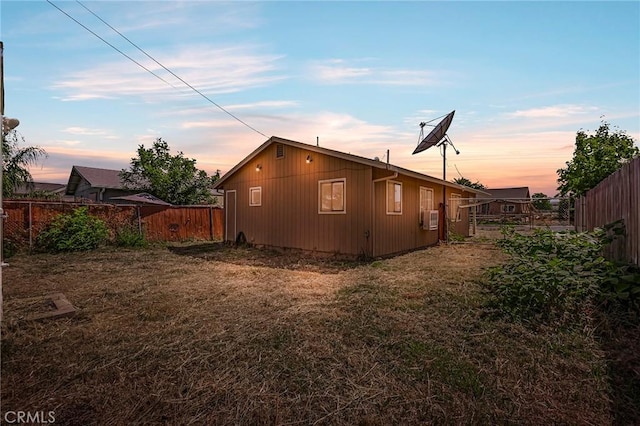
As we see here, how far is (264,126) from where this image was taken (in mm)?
12008

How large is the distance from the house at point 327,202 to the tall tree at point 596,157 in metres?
16.5

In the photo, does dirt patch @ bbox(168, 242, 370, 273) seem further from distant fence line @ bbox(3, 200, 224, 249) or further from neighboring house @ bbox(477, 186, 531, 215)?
neighboring house @ bbox(477, 186, 531, 215)

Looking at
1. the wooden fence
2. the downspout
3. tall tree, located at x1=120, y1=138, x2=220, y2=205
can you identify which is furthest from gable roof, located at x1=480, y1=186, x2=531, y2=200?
the wooden fence

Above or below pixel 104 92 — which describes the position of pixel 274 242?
below

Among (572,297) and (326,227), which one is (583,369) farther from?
(326,227)

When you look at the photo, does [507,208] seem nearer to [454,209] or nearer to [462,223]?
[462,223]

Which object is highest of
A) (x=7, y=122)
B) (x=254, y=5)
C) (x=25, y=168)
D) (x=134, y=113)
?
(x=254, y=5)

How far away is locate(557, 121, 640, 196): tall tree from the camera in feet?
69.5

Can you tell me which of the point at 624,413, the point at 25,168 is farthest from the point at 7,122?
the point at 25,168

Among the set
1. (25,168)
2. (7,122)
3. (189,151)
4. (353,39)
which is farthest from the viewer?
(189,151)

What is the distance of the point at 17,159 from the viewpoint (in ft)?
45.7

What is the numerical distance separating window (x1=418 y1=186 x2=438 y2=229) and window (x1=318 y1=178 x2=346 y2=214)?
3.58 metres

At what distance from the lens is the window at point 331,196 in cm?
867

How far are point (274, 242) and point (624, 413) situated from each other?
9132 mm
